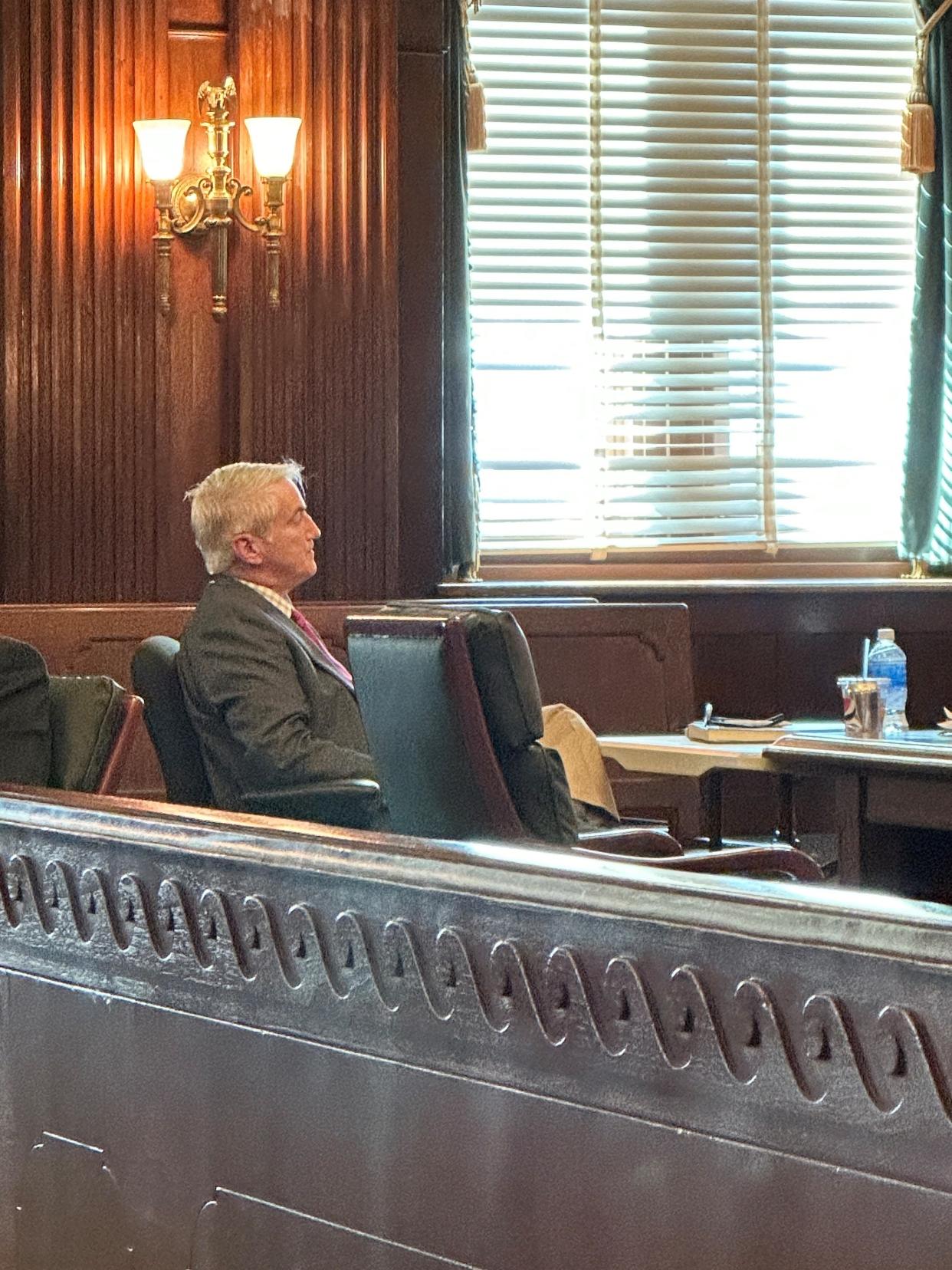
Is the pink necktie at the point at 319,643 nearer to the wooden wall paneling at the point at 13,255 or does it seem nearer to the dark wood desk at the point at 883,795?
the dark wood desk at the point at 883,795

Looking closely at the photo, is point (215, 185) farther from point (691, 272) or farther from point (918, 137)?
point (918, 137)

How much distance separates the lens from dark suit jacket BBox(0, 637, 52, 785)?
7.29 feet

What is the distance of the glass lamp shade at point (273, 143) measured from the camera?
5.22 meters

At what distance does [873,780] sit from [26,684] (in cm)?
192

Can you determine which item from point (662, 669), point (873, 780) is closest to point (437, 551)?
point (662, 669)

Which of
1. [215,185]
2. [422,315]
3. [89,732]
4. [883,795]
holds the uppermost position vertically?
[215,185]

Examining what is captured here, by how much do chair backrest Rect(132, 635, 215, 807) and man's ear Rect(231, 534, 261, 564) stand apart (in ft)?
0.94

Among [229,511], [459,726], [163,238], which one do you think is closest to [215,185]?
[163,238]

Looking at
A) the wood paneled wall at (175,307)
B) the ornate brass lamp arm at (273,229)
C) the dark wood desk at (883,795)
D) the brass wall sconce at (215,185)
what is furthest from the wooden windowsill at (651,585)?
the dark wood desk at (883,795)

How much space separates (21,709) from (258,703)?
1117mm

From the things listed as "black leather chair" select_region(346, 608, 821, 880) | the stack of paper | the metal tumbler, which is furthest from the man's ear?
the metal tumbler

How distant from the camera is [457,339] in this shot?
5945 mm

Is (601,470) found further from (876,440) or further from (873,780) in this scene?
(873,780)

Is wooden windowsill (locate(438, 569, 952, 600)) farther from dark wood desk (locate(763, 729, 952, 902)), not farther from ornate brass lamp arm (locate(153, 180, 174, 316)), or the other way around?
dark wood desk (locate(763, 729, 952, 902))
